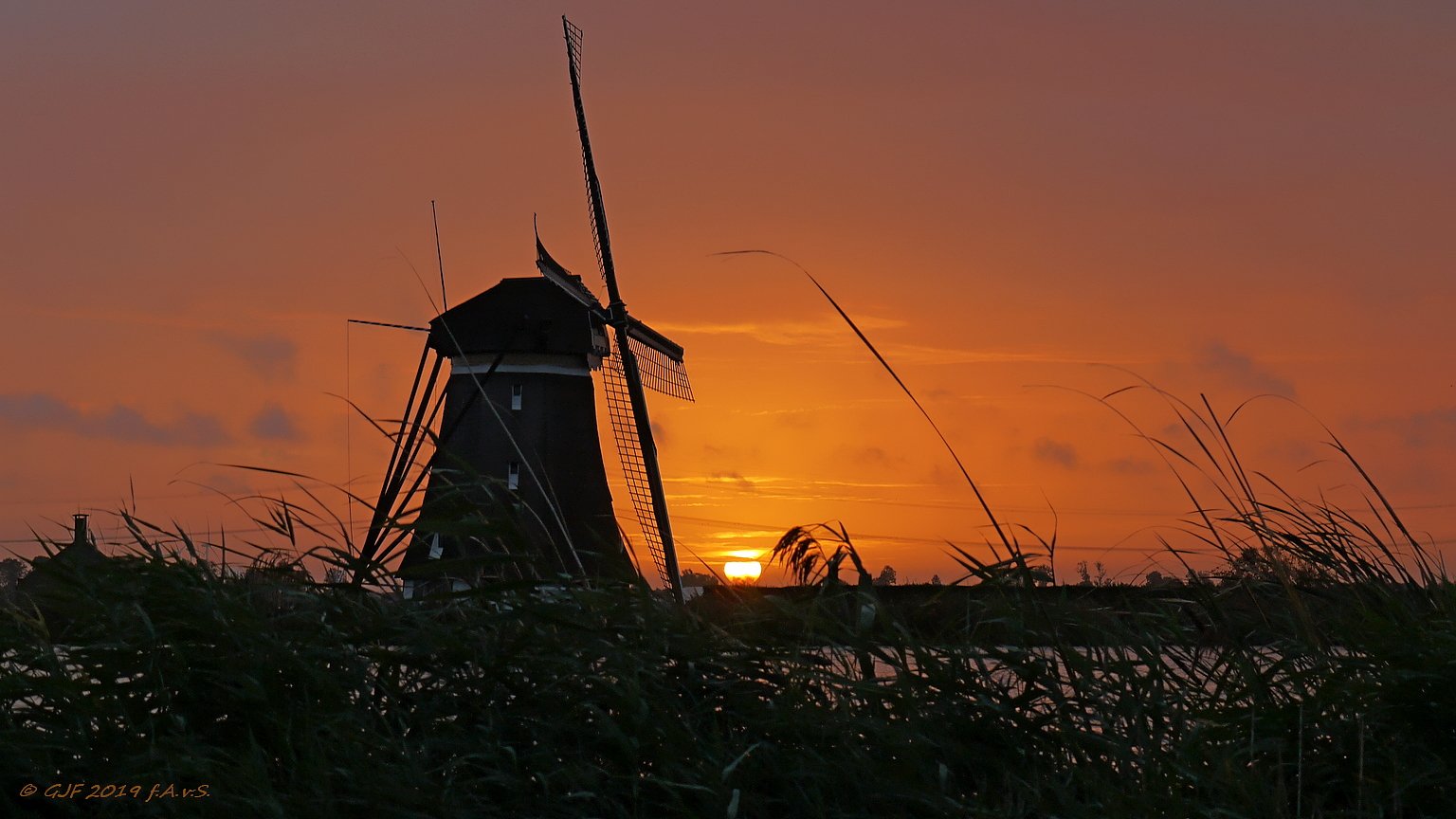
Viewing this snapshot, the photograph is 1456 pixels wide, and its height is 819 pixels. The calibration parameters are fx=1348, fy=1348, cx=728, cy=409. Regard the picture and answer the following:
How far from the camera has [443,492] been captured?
414 centimetres

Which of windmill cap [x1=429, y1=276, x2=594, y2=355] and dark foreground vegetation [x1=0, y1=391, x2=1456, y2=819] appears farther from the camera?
windmill cap [x1=429, y1=276, x2=594, y2=355]

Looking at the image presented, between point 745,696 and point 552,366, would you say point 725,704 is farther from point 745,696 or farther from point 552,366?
point 552,366

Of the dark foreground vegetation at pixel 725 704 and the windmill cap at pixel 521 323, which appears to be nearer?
the dark foreground vegetation at pixel 725 704


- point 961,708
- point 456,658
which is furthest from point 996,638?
point 456,658

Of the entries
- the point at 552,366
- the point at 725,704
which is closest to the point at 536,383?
the point at 552,366

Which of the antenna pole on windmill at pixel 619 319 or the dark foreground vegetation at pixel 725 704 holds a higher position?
the antenna pole on windmill at pixel 619 319

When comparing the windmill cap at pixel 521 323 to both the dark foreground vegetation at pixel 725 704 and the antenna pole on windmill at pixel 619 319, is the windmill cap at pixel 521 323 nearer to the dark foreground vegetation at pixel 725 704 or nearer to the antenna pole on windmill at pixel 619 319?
the antenna pole on windmill at pixel 619 319

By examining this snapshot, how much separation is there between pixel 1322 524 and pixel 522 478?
19.5m

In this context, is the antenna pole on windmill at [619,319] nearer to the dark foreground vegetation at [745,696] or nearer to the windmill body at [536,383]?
the windmill body at [536,383]

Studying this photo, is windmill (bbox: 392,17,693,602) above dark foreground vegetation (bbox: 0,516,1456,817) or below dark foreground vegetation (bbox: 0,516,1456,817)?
above

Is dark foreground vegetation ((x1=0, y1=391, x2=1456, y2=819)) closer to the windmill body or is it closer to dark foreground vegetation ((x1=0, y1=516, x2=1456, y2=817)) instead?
dark foreground vegetation ((x1=0, y1=516, x2=1456, y2=817))

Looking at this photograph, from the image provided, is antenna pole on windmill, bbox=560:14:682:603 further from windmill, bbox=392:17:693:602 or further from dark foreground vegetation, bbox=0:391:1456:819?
dark foreground vegetation, bbox=0:391:1456:819

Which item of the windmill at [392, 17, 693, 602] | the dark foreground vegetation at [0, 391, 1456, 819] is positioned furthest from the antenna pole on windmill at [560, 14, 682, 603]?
the dark foreground vegetation at [0, 391, 1456, 819]

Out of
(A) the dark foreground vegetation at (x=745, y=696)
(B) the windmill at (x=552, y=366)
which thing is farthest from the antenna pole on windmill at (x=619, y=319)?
(A) the dark foreground vegetation at (x=745, y=696)
